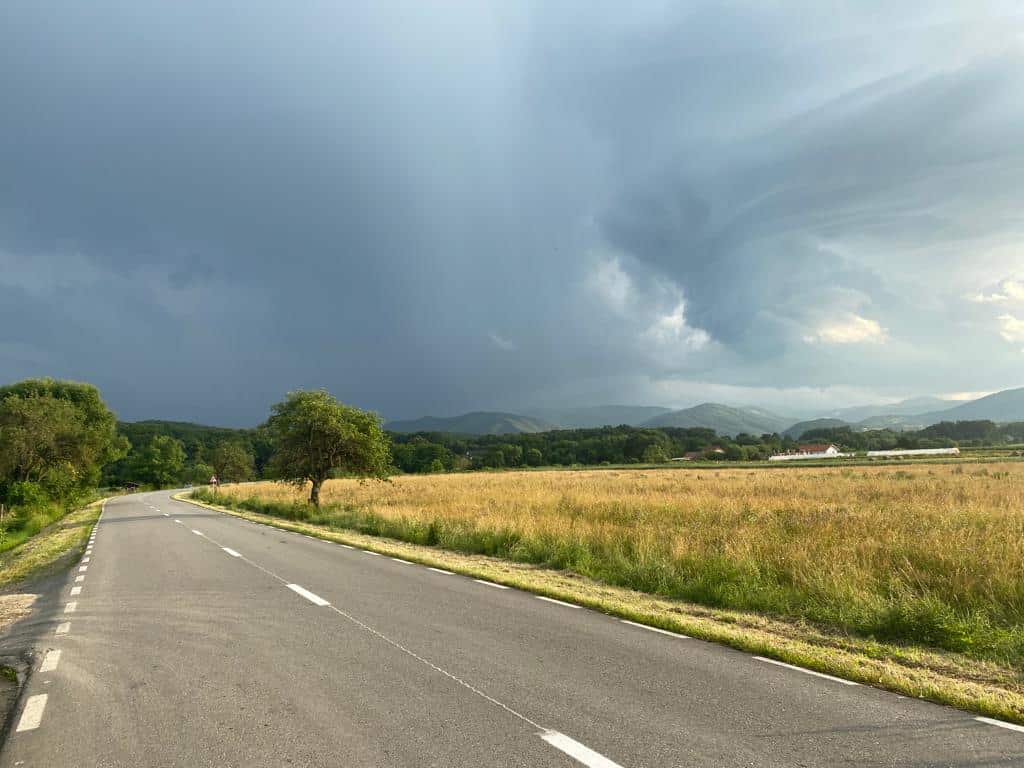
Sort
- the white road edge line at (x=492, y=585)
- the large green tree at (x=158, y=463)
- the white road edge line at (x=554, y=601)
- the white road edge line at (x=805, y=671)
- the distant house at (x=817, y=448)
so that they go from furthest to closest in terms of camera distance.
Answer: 1. the distant house at (x=817, y=448)
2. the large green tree at (x=158, y=463)
3. the white road edge line at (x=492, y=585)
4. the white road edge line at (x=554, y=601)
5. the white road edge line at (x=805, y=671)

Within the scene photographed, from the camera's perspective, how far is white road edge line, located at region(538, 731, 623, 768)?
3795 mm

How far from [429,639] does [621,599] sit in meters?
3.90

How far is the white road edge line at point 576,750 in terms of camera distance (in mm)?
3795

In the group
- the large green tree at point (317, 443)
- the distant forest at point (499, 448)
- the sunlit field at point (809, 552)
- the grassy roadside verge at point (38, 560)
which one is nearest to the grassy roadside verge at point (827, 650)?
the sunlit field at point (809, 552)

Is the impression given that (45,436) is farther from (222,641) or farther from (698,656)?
(698,656)

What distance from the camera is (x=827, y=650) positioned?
6719mm

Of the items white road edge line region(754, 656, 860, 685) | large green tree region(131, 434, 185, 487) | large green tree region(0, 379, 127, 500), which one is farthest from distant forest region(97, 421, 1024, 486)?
white road edge line region(754, 656, 860, 685)

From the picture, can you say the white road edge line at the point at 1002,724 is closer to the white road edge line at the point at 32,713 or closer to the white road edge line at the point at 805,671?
the white road edge line at the point at 805,671

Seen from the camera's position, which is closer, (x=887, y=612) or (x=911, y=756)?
(x=911, y=756)

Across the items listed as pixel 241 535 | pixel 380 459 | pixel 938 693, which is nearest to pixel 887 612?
pixel 938 693

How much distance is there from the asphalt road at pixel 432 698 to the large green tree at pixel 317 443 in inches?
894

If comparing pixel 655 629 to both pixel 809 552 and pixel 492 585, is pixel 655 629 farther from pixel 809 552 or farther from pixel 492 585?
pixel 809 552

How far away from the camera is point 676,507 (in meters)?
18.6

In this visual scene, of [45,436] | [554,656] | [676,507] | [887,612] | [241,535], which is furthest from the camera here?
[45,436]
